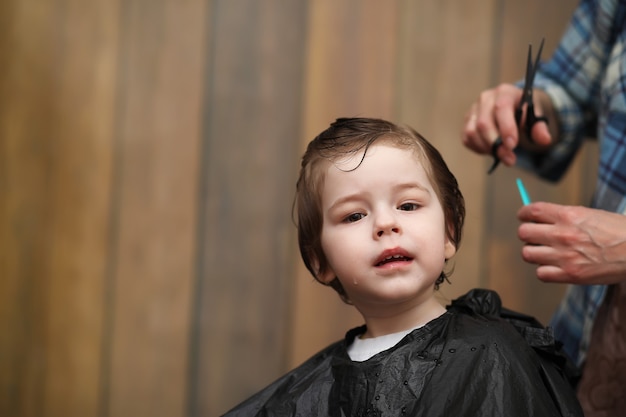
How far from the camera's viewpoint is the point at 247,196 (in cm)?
205

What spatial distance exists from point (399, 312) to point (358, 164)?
224 millimetres

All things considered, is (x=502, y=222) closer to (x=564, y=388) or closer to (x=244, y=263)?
(x=244, y=263)

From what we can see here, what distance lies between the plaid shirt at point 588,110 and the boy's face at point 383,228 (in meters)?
0.35

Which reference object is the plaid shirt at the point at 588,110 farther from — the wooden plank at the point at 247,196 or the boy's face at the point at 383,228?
the wooden plank at the point at 247,196

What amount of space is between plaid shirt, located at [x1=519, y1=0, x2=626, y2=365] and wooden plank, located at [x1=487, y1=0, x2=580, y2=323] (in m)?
0.29

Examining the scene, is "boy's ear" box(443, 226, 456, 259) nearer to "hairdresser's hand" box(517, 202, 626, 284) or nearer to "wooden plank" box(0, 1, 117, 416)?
"hairdresser's hand" box(517, 202, 626, 284)

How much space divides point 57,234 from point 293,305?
65 centimetres

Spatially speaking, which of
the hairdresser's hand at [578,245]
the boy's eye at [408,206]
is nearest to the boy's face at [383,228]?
the boy's eye at [408,206]

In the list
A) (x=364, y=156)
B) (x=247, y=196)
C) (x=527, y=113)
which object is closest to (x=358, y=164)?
(x=364, y=156)

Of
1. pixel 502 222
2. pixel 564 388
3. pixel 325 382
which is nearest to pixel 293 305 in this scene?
pixel 502 222

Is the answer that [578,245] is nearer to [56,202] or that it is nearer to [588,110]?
[588,110]

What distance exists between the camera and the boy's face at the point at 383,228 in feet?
3.58

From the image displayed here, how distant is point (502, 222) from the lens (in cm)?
197

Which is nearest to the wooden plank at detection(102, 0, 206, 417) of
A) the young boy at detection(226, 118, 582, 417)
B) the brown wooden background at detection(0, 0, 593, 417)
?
the brown wooden background at detection(0, 0, 593, 417)
